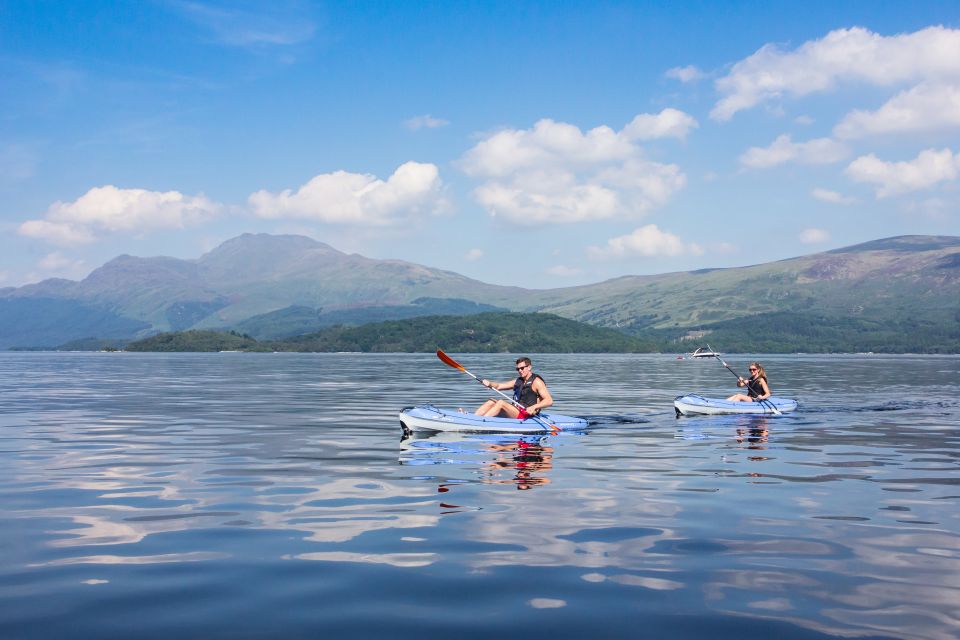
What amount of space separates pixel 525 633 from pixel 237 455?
15.5 metres

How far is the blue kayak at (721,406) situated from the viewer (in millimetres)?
34875

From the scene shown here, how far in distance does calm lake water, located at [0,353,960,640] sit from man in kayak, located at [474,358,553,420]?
2375 millimetres

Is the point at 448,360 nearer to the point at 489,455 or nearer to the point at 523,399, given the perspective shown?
the point at 523,399

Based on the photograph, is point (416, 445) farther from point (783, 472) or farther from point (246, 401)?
point (246, 401)

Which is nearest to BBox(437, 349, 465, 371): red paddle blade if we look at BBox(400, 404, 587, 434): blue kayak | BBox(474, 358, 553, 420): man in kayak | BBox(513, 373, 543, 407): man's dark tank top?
BBox(474, 358, 553, 420): man in kayak

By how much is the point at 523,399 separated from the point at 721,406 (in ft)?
35.4

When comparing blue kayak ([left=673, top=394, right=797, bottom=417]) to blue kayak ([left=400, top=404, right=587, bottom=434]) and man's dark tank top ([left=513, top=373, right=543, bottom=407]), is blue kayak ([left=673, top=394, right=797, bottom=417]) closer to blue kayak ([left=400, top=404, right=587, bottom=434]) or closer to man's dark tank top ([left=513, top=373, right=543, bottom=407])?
man's dark tank top ([left=513, top=373, right=543, bottom=407])

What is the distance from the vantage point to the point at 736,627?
8.55m

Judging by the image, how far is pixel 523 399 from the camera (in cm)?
2930

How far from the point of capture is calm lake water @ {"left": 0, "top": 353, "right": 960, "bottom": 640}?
28.8ft

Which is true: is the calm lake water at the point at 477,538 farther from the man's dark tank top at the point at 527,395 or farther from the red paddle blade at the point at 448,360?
the red paddle blade at the point at 448,360

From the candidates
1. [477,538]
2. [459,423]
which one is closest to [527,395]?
[459,423]

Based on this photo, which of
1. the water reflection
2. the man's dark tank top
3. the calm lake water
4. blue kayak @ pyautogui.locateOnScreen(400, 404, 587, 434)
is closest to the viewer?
the calm lake water

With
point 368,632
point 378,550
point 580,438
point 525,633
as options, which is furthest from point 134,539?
point 580,438
